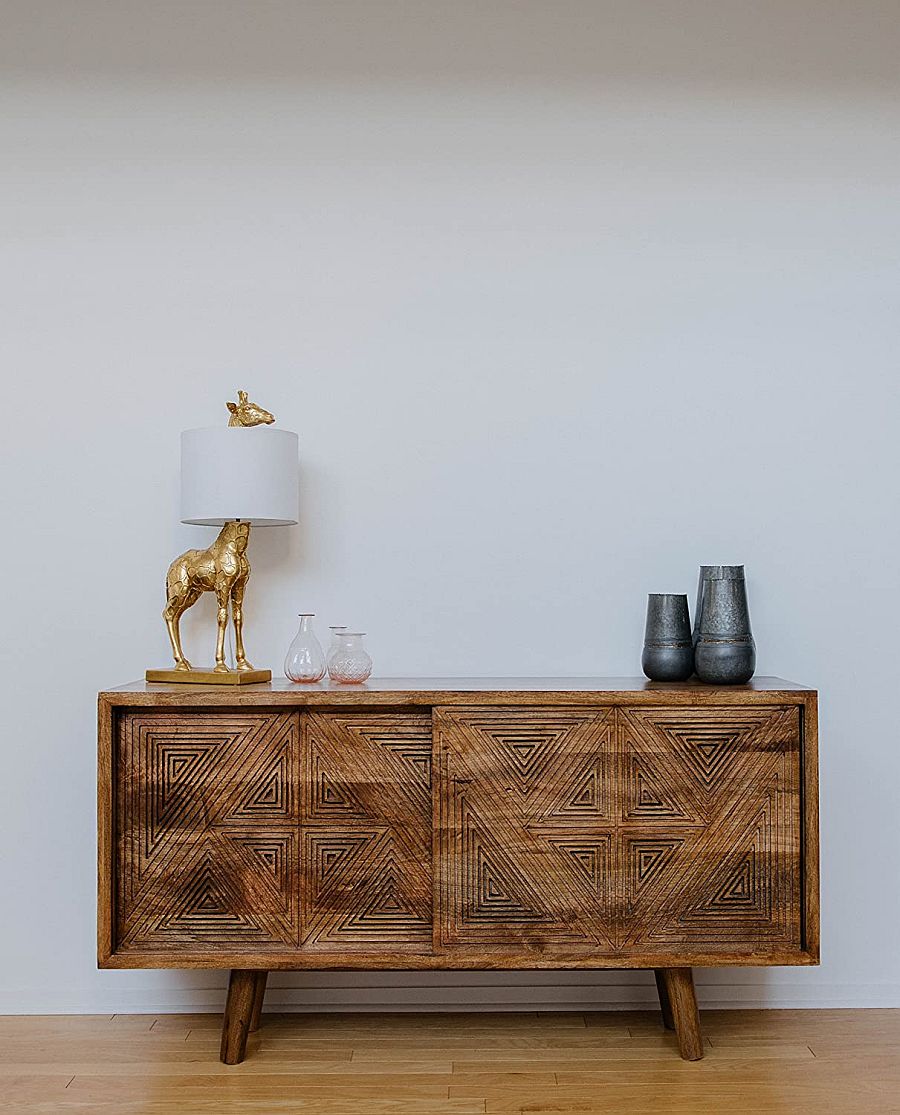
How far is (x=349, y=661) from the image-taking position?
7.86 feet

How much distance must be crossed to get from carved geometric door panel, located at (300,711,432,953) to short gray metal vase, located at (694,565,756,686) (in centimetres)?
66

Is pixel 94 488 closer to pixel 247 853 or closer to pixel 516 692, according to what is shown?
pixel 247 853

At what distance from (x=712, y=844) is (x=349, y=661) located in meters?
0.85

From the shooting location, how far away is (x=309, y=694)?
7.30ft

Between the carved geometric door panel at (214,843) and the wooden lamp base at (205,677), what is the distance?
127 millimetres

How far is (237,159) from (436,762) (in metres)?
1.54

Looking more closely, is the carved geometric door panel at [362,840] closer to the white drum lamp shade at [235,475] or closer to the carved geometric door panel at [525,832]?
the carved geometric door panel at [525,832]

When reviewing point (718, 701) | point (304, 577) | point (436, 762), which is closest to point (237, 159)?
point (304, 577)

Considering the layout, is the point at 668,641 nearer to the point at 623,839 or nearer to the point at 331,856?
the point at 623,839

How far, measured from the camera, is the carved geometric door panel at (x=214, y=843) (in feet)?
7.32

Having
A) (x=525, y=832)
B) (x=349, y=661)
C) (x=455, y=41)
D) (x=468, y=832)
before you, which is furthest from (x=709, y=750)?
(x=455, y=41)

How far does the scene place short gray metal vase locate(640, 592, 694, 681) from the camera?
2.46 metres

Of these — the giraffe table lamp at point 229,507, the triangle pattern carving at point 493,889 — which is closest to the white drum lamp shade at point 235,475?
the giraffe table lamp at point 229,507

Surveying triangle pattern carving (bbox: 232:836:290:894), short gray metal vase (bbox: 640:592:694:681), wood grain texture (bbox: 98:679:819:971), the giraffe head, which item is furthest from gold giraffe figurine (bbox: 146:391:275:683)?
short gray metal vase (bbox: 640:592:694:681)
